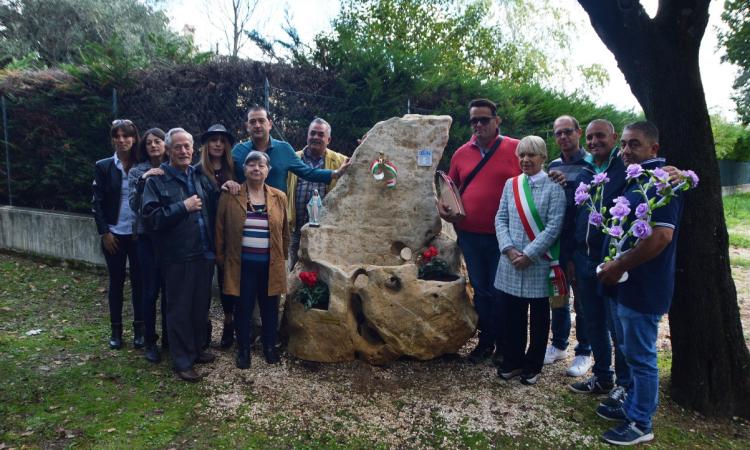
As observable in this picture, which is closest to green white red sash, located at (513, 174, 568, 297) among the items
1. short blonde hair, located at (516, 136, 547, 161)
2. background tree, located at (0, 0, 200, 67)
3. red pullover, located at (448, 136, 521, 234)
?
short blonde hair, located at (516, 136, 547, 161)

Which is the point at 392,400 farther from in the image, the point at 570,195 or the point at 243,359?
the point at 570,195

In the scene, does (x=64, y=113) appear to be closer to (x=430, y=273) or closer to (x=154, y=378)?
(x=154, y=378)

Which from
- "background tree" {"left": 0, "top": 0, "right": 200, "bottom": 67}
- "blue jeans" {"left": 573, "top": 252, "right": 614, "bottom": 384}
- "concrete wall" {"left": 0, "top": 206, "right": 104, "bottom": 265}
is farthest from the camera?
"background tree" {"left": 0, "top": 0, "right": 200, "bottom": 67}

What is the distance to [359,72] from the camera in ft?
23.7

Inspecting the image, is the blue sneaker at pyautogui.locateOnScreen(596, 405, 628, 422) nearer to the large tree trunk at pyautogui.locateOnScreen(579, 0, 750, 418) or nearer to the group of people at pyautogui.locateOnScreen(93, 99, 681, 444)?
the group of people at pyautogui.locateOnScreen(93, 99, 681, 444)

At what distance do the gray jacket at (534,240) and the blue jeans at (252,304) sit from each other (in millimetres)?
2016

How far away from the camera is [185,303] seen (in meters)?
4.37

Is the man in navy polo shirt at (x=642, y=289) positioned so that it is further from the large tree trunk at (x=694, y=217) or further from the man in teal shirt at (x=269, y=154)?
the man in teal shirt at (x=269, y=154)

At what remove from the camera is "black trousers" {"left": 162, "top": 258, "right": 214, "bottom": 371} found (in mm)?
4332

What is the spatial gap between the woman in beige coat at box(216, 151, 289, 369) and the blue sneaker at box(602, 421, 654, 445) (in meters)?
2.75

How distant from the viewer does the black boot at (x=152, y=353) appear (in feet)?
15.5

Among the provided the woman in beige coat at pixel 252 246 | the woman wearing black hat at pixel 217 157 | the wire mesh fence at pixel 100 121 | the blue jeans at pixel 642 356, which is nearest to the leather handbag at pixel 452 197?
the woman in beige coat at pixel 252 246

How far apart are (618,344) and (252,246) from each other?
117 inches

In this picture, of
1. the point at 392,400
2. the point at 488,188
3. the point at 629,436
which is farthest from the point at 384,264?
the point at 629,436
